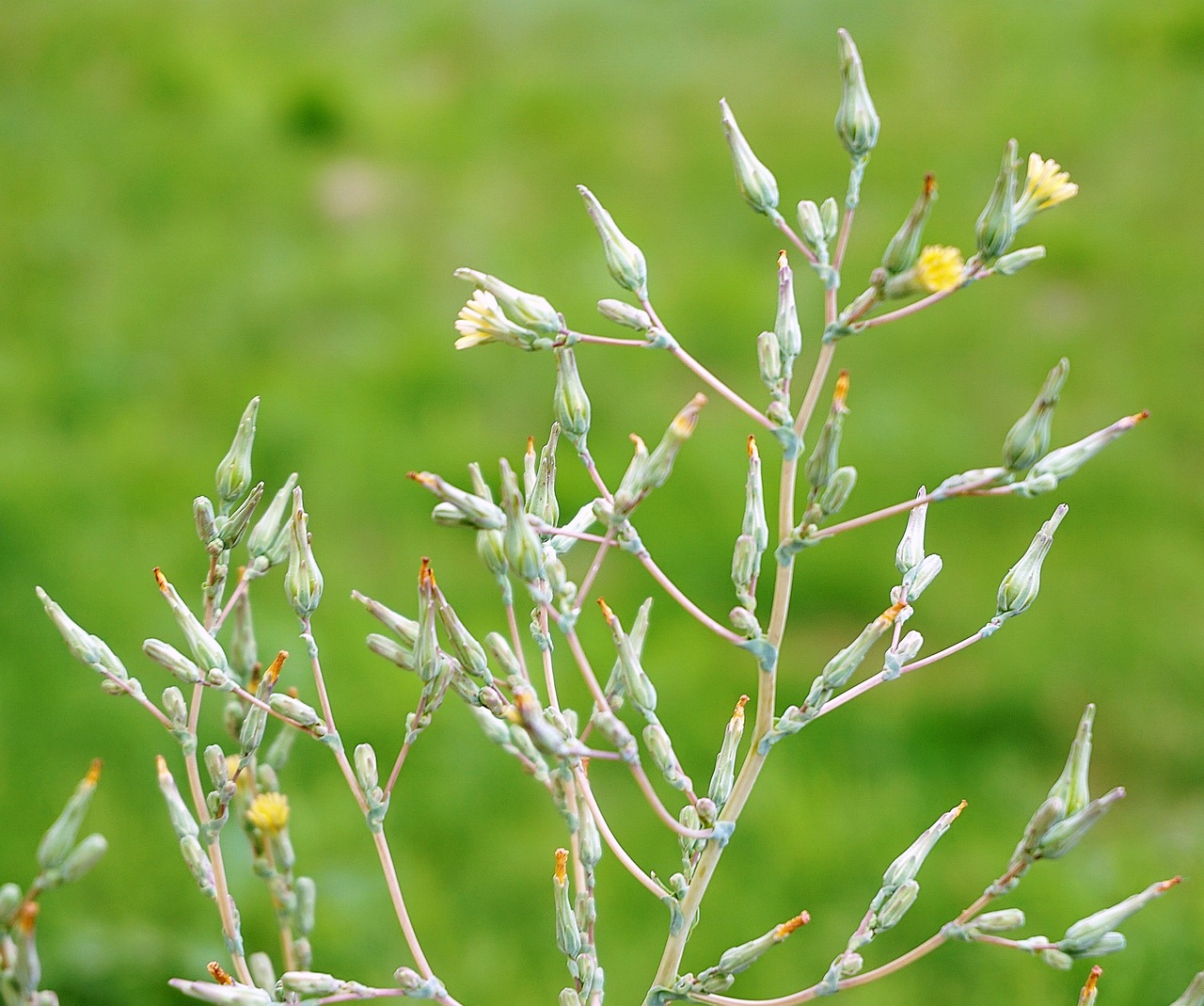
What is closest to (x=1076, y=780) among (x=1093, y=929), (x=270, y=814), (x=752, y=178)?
(x=1093, y=929)

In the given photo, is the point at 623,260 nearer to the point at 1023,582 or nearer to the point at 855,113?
the point at 855,113

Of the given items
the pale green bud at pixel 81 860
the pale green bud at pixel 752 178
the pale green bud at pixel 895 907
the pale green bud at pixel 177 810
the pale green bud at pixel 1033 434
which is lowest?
the pale green bud at pixel 895 907

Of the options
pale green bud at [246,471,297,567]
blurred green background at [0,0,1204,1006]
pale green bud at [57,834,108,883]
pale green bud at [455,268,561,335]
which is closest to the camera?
pale green bud at [57,834,108,883]

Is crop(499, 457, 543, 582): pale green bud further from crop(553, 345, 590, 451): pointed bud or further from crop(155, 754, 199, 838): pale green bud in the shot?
crop(155, 754, 199, 838): pale green bud

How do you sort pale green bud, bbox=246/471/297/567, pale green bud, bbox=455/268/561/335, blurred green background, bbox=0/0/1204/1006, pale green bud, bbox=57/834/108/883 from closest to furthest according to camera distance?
pale green bud, bbox=57/834/108/883
pale green bud, bbox=455/268/561/335
pale green bud, bbox=246/471/297/567
blurred green background, bbox=0/0/1204/1006

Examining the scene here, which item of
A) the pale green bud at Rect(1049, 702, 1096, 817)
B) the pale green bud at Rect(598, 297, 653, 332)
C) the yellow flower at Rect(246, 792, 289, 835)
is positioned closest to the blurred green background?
the yellow flower at Rect(246, 792, 289, 835)

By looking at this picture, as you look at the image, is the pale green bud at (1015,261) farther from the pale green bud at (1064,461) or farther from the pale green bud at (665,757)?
the pale green bud at (665,757)

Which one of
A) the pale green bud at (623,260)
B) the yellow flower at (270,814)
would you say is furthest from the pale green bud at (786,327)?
the yellow flower at (270,814)

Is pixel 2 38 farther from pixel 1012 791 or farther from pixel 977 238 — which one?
pixel 977 238
